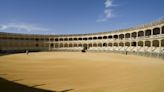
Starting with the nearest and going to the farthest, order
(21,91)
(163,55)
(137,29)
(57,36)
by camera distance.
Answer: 1. (21,91)
2. (163,55)
3. (137,29)
4. (57,36)

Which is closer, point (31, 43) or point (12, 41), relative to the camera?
point (12, 41)

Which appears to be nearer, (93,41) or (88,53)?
(88,53)

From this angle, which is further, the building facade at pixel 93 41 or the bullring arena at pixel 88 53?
the building facade at pixel 93 41

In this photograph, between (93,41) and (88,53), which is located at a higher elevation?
(93,41)

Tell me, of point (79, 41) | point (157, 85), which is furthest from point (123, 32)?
point (157, 85)

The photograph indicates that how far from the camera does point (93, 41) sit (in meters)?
83.4

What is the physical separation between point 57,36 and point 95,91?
282ft

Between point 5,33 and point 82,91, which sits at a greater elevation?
point 5,33

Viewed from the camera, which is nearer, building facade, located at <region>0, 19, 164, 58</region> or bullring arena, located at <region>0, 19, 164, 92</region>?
bullring arena, located at <region>0, 19, 164, 92</region>

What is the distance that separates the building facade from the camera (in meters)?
53.5

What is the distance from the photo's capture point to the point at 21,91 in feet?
35.7

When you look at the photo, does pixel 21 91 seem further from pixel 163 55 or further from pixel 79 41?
pixel 79 41

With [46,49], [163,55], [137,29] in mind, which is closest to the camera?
[163,55]

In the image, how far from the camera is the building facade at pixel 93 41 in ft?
176
